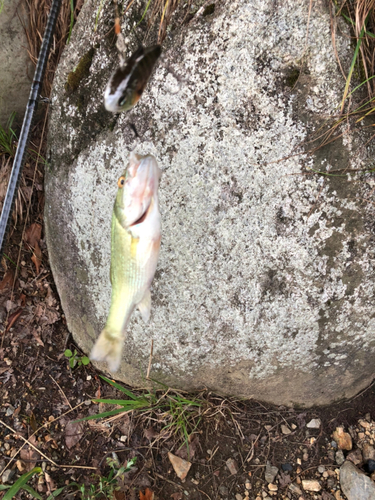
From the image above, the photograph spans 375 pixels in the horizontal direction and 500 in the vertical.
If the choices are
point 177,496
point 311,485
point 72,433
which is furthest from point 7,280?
point 311,485

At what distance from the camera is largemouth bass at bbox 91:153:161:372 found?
3.52 feet

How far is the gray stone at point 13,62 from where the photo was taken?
2568 millimetres

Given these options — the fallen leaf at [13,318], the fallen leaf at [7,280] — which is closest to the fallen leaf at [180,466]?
the fallen leaf at [13,318]

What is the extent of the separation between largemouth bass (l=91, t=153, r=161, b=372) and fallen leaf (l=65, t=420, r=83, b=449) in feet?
6.56

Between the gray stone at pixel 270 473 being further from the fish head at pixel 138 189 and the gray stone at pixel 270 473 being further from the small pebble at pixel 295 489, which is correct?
the fish head at pixel 138 189

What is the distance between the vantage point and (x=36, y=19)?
2570 millimetres

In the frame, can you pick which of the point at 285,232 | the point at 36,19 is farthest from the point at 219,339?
the point at 36,19

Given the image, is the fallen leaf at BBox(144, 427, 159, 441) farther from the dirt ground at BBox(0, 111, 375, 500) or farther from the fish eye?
the fish eye

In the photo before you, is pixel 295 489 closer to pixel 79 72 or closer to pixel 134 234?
pixel 134 234

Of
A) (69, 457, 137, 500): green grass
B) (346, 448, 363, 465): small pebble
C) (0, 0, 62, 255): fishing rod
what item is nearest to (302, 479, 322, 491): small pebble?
(346, 448, 363, 465): small pebble

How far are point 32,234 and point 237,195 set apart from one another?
1912 millimetres

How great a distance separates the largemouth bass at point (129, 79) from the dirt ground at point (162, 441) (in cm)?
203

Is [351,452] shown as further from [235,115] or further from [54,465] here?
[235,115]

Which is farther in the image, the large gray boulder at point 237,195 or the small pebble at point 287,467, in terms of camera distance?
the small pebble at point 287,467
